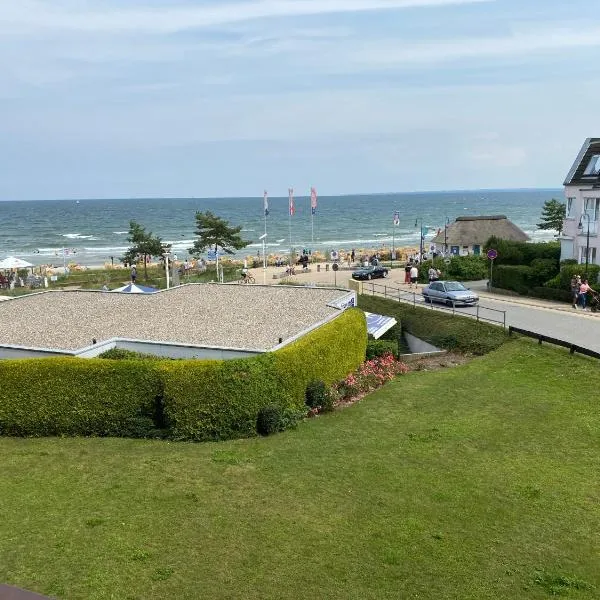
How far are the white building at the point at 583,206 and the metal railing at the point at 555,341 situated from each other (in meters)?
9.93

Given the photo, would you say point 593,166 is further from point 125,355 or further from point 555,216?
point 555,216

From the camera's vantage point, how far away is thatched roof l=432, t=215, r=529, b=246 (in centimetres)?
5519

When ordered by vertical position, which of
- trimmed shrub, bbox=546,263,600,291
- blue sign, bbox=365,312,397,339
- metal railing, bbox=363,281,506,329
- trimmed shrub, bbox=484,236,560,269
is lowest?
blue sign, bbox=365,312,397,339

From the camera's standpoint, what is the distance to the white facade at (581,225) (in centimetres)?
3503

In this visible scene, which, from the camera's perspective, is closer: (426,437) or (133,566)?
(133,566)

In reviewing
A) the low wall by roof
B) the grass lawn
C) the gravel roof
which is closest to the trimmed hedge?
the grass lawn

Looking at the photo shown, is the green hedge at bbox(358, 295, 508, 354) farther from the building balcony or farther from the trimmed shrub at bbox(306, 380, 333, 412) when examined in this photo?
the building balcony

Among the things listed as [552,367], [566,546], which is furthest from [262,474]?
[552,367]

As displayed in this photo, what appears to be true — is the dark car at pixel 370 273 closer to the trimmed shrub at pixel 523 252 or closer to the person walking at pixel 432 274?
the person walking at pixel 432 274

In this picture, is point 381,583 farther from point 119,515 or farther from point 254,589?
point 119,515

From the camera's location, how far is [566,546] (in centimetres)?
1189

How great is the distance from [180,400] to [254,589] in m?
7.57

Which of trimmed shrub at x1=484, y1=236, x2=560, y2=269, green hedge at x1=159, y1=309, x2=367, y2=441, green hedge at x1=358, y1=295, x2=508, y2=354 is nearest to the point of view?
green hedge at x1=159, y1=309, x2=367, y2=441

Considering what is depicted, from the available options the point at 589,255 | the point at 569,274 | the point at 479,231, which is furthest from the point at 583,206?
the point at 479,231
